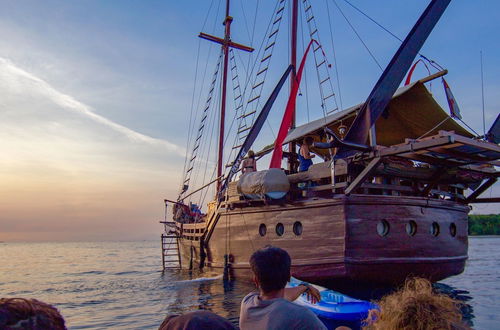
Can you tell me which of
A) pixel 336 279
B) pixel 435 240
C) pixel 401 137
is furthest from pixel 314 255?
pixel 401 137

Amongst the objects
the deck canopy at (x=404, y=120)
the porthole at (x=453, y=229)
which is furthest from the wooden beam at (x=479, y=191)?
the deck canopy at (x=404, y=120)

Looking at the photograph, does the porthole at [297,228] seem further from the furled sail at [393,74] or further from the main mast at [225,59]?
the main mast at [225,59]

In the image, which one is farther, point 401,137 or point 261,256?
point 401,137

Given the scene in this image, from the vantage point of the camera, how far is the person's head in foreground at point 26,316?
1.41 metres

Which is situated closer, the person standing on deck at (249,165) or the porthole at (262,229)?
the porthole at (262,229)

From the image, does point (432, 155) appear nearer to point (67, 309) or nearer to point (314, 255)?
point (314, 255)

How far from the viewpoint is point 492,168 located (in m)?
12.9

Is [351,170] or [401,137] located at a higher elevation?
[401,137]

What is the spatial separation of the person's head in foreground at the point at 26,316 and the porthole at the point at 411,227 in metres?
10.9

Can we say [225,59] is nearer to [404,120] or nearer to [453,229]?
[404,120]

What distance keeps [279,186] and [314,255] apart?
232 cm

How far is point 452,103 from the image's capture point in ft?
39.3

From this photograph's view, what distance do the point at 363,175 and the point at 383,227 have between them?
5.63ft

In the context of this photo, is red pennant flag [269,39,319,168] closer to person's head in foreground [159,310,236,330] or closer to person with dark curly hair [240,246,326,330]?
person with dark curly hair [240,246,326,330]
